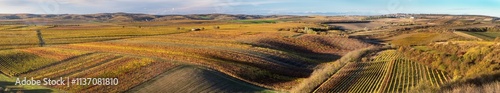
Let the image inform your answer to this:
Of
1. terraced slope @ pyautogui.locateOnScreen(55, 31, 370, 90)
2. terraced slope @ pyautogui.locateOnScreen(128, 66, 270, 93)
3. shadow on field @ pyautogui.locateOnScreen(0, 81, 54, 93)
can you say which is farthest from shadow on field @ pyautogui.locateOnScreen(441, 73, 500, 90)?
shadow on field @ pyautogui.locateOnScreen(0, 81, 54, 93)

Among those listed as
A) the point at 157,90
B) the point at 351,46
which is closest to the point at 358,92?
the point at 157,90

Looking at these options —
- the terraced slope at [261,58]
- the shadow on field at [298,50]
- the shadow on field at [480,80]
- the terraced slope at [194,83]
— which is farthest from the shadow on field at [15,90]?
the shadow on field at [298,50]

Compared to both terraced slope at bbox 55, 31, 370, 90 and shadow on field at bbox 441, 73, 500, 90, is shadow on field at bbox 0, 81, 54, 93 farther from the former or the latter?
shadow on field at bbox 441, 73, 500, 90

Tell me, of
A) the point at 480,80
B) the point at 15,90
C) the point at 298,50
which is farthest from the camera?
the point at 298,50

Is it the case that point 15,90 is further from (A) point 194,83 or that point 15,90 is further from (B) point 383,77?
(B) point 383,77

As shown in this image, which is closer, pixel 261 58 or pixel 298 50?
pixel 261 58

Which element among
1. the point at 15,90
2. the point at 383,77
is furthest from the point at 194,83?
the point at 383,77

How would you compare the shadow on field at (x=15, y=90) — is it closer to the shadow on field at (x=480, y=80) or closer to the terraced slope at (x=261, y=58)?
the terraced slope at (x=261, y=58)

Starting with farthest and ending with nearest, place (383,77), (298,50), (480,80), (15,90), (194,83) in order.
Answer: (298,50), (383,77), (194,83), (15,90), (480,80)
